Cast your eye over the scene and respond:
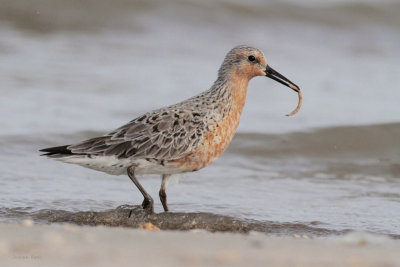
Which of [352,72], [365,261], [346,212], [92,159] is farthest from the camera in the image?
[352,72]

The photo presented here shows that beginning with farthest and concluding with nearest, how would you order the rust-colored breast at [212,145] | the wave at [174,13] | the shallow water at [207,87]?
the wave at [174,13] → the shallow water at [207,87] → the rust-colored breast at [212,145]

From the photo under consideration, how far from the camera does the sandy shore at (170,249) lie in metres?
5.15

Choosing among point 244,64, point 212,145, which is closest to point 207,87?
point 244,64

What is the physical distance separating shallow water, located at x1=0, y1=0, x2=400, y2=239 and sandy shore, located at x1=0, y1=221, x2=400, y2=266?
2719 mm

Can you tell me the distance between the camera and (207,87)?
14695 mm

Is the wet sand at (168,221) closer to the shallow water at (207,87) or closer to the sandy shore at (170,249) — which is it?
the shallow water at (207,87)

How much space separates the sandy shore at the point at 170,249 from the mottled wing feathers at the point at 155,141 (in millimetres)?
2152

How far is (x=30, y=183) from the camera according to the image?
33.3 ft

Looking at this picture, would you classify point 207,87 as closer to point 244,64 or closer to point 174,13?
point 174,13

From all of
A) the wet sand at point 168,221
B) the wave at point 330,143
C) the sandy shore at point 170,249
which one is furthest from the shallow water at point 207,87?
the sandy shore at point 170,249

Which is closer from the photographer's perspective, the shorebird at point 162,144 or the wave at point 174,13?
the shorebird at point 162,144

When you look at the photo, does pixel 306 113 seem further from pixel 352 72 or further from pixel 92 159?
pixel 92 159

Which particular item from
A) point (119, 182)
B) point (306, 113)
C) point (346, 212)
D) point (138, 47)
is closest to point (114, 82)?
point (138, 47)

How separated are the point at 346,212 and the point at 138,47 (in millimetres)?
9033
